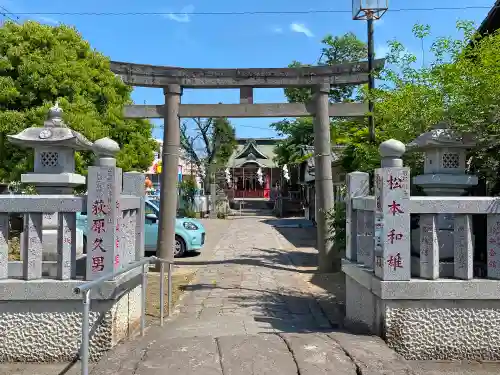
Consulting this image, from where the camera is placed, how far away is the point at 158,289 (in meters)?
9.27

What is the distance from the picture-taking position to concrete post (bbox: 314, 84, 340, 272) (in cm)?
1130

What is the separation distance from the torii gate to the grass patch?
1.99ft

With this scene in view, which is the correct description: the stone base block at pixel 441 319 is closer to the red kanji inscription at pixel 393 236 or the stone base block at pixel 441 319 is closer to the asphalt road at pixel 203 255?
the red kanji inscription at pixel 393 236

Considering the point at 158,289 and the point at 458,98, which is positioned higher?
the point at 458,98

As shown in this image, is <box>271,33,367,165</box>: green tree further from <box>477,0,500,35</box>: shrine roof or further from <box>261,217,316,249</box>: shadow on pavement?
<box>477,0,500,35</box>: shrine roof

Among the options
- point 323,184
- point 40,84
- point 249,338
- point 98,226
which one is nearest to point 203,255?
point 323,184

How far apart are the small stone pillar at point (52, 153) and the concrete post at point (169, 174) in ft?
16.9

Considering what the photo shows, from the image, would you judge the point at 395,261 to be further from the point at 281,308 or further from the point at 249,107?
the point at 249,107

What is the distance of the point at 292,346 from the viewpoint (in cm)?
440

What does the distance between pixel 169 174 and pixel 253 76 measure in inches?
124

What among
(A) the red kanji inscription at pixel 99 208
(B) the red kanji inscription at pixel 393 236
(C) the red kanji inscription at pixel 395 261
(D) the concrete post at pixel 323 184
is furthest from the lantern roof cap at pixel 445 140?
(D) the concrete post at pixel 323 184

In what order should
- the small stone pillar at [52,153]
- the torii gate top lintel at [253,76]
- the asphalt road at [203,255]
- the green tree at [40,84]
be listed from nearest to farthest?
the small stone pillar at [52,153], the green tree at [40,84], the torii gate top lintel at [253,76], the asphalt road at [203,255]

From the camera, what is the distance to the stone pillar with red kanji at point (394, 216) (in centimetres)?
466

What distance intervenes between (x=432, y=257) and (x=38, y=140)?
15.6 ft
